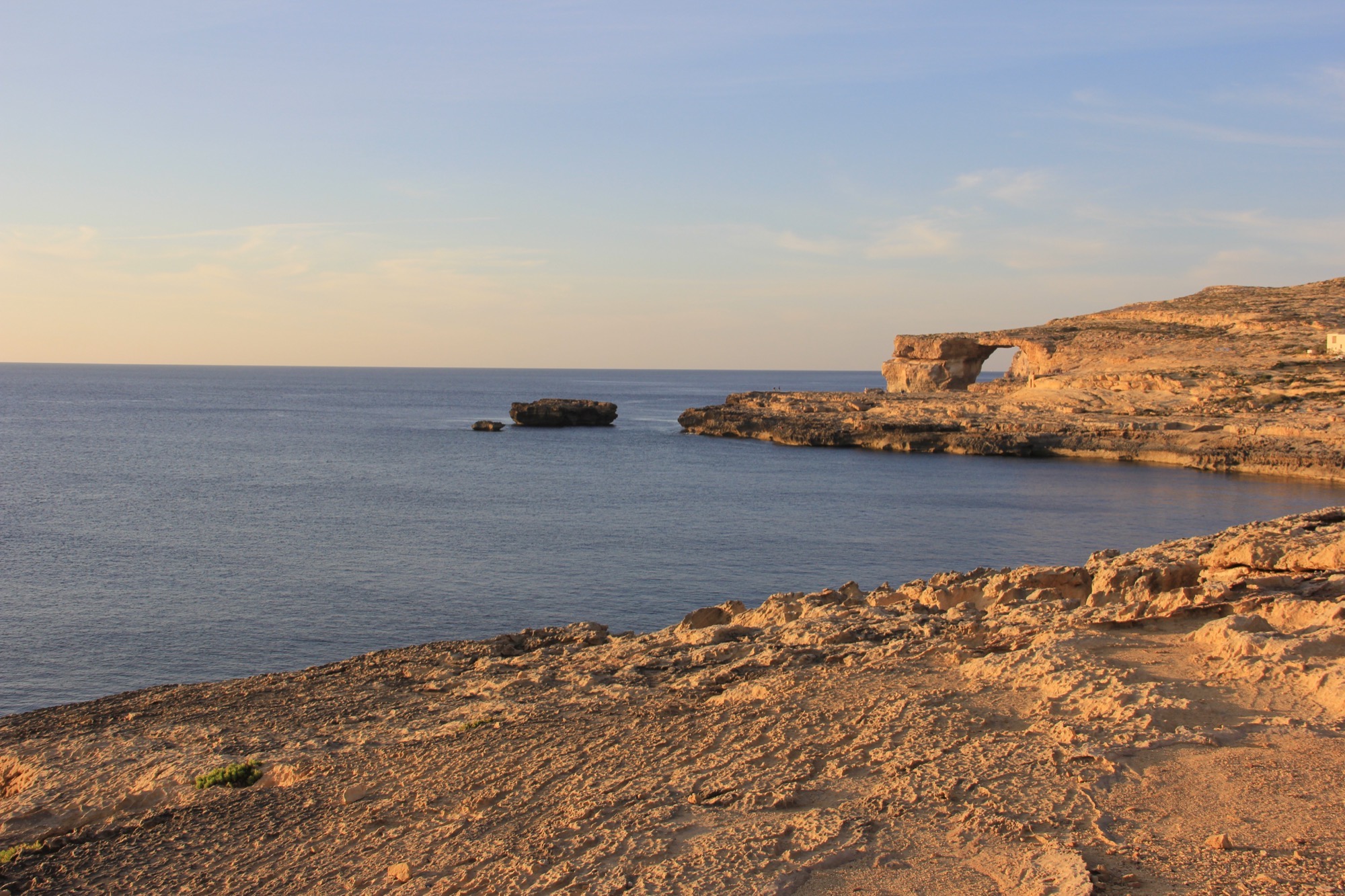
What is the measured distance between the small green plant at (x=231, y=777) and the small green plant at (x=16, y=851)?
4.82 ft

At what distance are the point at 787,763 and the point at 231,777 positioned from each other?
18.9ft

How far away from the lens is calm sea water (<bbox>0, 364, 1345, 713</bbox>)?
70.4 ft

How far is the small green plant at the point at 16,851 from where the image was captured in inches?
342

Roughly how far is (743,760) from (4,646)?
1770cm

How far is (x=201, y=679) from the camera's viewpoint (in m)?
18.0

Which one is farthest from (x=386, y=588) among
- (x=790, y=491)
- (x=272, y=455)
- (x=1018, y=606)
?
(x=272, y=455)

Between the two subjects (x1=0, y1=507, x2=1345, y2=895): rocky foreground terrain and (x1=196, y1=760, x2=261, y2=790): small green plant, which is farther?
(x1=196, y1=760, x2=261, y2=790): small green plant

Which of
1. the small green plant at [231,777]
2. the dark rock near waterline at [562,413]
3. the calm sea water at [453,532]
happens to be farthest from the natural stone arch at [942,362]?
the small green plant at [231,777]

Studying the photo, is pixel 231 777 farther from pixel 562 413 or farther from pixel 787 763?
pixel 562 413

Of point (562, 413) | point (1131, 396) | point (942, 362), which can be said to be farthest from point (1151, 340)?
point (562, 413)

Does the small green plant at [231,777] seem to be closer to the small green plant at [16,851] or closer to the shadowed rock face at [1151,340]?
the small green plant at [16,851]

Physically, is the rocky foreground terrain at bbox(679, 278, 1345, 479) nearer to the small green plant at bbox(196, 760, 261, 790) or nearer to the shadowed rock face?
the shadowed rock face

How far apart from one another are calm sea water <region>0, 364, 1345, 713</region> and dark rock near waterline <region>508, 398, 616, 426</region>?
16082 mm

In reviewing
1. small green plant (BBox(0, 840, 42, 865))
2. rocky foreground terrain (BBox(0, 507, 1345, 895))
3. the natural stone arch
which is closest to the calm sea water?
rocky foreground terrain (BBox(0, 507, 1345, 895))
